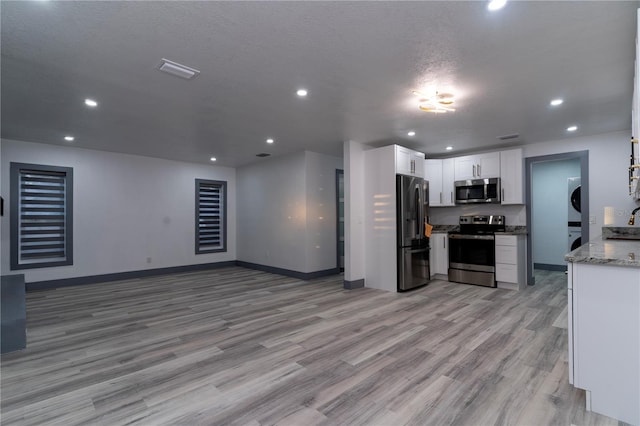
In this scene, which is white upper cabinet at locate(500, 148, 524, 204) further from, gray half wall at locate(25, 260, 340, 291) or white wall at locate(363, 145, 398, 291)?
gray half wall at locate(25, 260, 340, 291)

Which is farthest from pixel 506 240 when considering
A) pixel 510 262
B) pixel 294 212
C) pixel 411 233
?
pixel 294 212

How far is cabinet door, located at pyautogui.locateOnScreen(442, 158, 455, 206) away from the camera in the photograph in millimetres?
6031

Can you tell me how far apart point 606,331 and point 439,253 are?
410 centimetres

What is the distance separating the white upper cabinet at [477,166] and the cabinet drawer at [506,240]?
1.14 m

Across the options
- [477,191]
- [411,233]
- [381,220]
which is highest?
[477,191]

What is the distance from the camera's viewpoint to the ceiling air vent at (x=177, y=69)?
2.59 metres

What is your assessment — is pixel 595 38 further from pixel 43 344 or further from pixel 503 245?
pixel 43 344

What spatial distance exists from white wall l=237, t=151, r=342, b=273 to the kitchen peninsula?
449cm

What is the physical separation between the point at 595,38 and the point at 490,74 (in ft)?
2.40

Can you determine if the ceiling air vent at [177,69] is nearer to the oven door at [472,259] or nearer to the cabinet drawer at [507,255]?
the oven door at [472,259]

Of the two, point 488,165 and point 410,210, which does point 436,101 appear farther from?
point 488,165

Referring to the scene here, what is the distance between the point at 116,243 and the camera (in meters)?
6.13

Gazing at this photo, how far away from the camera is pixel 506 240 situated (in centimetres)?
520

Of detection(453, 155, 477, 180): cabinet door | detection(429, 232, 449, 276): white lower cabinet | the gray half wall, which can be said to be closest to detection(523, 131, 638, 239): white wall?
detection(453, 155, 477, 180): cabinet door
